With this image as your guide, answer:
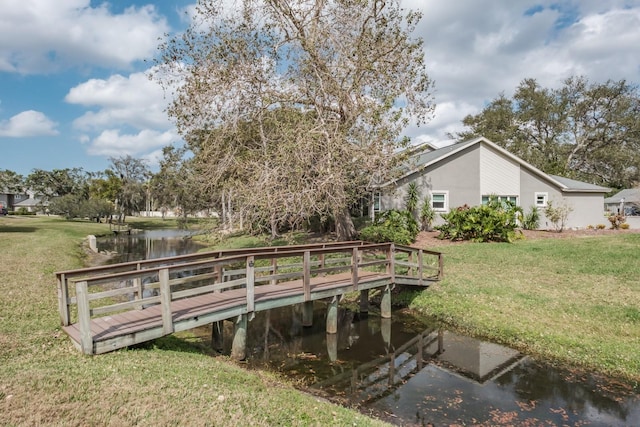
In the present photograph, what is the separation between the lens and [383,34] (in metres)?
16.6

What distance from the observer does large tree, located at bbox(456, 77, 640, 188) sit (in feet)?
143

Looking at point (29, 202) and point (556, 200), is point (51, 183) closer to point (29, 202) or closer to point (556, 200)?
point (29, 202)

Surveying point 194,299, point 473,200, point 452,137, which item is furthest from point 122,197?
point 194,299

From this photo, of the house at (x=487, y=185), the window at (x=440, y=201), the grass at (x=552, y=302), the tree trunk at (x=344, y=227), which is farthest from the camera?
the window at (x=440, y=201)

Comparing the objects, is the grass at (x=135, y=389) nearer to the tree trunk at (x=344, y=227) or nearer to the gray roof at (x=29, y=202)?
the tree trunk at (x=344, y=227)

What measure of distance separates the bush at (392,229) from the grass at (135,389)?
1185 cm

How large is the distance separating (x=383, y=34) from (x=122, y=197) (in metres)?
54.7

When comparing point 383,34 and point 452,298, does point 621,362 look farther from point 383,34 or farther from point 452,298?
point 383,34

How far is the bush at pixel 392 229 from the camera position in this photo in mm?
18641

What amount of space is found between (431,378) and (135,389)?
555cm

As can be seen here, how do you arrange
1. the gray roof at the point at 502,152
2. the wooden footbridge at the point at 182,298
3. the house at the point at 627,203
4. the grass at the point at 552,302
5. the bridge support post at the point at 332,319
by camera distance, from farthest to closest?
the house at the point at 627,203, the gray roof at the point at 502,152, the bridge support post at the point at 332,319, the grass at the point at 552,302, the wooden footbridge at the point at 182,298

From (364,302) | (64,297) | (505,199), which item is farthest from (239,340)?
(505,199)

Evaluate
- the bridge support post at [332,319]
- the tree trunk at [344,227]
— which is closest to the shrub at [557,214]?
the tree trunk at [344,227]

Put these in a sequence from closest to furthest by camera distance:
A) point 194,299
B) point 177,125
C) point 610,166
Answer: point 194,299 < point 177,125 < point 610,166
